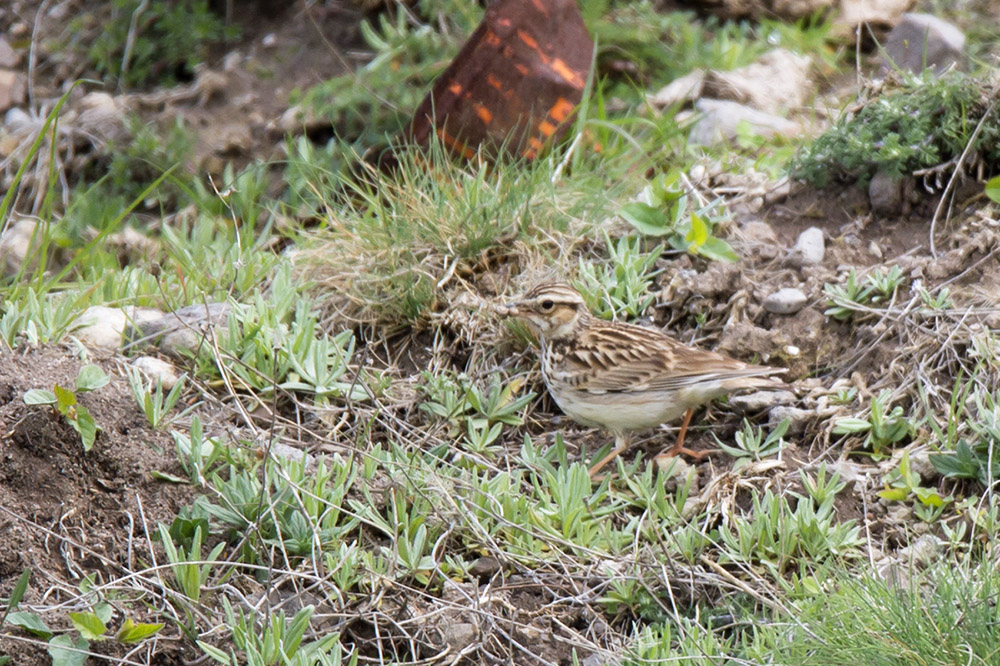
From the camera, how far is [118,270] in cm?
663

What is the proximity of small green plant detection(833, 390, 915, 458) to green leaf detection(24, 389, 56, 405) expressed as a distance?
321cm

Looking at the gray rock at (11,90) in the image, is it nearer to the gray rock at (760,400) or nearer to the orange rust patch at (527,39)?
the orange rust patch at (527,39)

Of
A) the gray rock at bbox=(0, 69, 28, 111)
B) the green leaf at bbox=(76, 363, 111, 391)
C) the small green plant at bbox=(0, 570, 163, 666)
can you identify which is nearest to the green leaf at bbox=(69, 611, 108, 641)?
the small green plant at bbox=(0, 570, 163, 666)

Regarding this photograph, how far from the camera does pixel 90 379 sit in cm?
455

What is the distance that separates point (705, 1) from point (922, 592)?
251 inches

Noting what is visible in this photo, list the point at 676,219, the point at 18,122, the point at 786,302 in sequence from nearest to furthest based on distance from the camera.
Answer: the point at 786,302
the point at 676,219
the point at 18,122

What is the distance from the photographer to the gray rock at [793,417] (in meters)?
4.98

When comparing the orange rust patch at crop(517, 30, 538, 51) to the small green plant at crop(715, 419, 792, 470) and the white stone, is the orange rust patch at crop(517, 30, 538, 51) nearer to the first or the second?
the white stone

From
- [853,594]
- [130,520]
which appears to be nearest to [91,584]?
[130,520]

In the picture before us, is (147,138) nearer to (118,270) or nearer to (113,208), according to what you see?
(113,208)

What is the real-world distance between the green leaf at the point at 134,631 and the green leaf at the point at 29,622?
255 mm

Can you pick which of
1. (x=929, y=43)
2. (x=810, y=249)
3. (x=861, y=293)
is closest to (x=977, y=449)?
(x=861, y=293)

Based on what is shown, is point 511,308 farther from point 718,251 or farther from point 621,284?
point 718,251

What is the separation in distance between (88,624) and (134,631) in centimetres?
15
